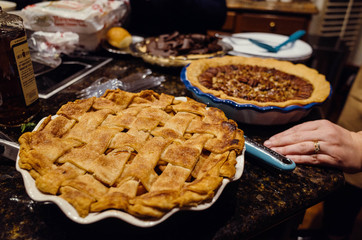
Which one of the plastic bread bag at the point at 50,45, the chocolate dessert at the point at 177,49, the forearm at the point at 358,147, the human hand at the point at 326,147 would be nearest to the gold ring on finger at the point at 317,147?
the human hand at the point at 326,147

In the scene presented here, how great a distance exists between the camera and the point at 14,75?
2.96 feet

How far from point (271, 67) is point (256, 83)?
31 cm

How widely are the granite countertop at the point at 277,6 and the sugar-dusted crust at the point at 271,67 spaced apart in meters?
2.49

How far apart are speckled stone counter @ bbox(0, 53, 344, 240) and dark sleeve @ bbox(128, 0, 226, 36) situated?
1.45m

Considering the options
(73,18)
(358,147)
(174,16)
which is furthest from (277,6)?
(358,147)

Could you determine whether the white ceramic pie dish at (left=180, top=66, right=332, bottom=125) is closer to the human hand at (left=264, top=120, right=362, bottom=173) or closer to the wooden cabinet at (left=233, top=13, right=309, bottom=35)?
the human hand at (left=264, top=120, right=362, bottom=173)

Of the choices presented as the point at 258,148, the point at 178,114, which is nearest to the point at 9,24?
the point at 178,114

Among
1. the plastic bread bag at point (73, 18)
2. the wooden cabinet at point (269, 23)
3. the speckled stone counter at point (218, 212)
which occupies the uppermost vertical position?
the plastic bread bag at point (73, 18)

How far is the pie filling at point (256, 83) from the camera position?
1181 mm

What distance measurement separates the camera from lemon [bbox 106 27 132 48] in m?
1.72

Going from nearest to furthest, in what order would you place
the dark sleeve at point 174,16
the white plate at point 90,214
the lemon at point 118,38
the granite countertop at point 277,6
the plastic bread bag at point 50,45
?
the white plate at point 90,214 → the plastic bread bag at point 50,45 → the lemon at point 118,38 → the dark sleeve at point 174,16 → the granite countertop at point 277,6

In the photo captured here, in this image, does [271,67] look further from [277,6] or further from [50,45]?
[277,6]

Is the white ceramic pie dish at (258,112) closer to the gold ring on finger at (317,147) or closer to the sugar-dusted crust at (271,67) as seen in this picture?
the sugar-dusted crust at (271,67)

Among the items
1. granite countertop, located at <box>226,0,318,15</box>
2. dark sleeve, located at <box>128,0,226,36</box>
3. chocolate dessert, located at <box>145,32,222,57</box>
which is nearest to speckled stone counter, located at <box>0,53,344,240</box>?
chocolate dessert, located at <box>145,32,222,57</box>
